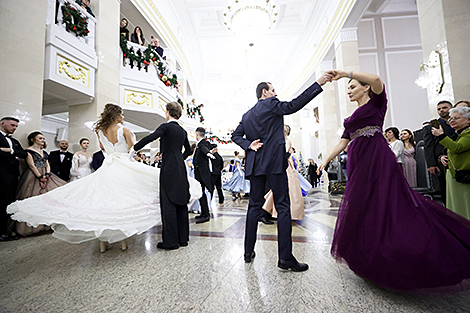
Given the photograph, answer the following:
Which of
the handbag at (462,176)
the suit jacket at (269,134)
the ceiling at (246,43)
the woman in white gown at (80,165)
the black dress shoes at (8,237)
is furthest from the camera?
the ceiling at (246,43)

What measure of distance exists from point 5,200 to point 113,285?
104 inches

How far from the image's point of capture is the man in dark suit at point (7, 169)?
3.06 metres

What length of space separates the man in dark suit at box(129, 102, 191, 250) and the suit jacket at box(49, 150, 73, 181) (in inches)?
117

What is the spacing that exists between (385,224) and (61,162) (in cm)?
533

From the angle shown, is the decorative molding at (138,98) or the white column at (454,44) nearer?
the white column at (454,44)

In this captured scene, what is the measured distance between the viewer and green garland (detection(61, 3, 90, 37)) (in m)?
4.86

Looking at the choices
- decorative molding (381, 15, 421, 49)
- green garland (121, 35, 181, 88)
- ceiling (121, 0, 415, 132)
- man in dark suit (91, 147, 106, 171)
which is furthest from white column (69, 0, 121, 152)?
decorative molding (381, 15, 421, 49)

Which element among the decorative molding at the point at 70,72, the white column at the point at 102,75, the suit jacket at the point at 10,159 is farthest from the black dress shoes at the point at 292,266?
the decorative molding at the point at 70,72

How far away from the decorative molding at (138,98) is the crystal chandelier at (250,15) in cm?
411

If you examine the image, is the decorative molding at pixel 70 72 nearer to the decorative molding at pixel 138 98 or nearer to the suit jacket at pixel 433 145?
the decorative molding at pixel 138 98

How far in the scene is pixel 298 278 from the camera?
5.61 ft

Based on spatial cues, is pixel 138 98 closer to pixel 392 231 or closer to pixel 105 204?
pixel 105 204

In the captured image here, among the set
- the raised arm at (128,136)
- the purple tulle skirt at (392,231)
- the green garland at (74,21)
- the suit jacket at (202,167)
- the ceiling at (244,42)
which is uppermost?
the ceiling at (244,42)

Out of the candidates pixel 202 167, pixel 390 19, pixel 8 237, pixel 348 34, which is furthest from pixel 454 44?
pixel 8 237
